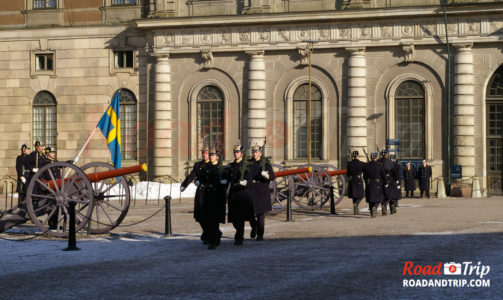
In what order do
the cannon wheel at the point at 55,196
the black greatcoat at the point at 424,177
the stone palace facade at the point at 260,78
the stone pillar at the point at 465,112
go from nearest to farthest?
1. the cannon wheel at the point at 55,196
2. the black greatcoat at the point at 424,177
3. the stone pillar at the point at 465,112
4. the stone palace facade at the point at 260,78

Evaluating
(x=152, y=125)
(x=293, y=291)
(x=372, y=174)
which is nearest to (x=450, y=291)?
(x=293, y=291)

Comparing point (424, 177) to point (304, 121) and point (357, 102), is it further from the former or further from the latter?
point (304, 121)

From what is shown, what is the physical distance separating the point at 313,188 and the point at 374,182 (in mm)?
2696

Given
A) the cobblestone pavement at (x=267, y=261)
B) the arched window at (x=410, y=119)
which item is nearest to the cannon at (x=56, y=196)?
the cobblestone pavement at (x=267, y=261)

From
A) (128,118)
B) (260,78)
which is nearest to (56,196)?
(260,78)

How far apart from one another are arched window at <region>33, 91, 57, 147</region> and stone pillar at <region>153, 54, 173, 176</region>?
183 inches

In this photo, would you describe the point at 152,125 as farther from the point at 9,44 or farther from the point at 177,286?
the point at 177,286

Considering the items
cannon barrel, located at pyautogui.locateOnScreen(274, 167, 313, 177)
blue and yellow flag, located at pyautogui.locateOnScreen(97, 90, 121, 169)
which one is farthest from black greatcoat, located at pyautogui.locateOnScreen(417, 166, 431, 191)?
blue and yellow flag, located at pyautogui.locateOnScreen(97, 90, 121, 169)

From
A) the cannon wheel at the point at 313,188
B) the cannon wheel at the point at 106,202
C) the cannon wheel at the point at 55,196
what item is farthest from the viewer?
the cannon wheel at the point at 313,188

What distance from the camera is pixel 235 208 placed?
48.9ft

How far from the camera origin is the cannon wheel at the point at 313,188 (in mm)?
23500

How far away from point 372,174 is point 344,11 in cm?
1189

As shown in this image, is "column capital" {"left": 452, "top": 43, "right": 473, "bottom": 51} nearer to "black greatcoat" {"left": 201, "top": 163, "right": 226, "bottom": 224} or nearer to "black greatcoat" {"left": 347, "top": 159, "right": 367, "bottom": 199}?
"black greatcoat" {"left": 347, "top": 159, "right": 367, "bottom": 199}

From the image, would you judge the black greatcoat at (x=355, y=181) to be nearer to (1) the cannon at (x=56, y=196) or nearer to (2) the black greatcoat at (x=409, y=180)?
(1) the cannon at (x=56, y=196)
